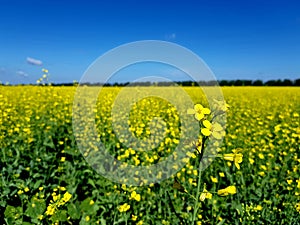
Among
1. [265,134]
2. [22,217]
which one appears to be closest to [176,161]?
[22,217]

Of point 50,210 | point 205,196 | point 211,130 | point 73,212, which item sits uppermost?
point 211,130

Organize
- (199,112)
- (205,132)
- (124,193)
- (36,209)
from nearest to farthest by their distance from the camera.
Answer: (205,132) < (199,112) < (36,209) < (124,193)

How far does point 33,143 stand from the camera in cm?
432

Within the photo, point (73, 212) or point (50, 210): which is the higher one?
point (50, 210)

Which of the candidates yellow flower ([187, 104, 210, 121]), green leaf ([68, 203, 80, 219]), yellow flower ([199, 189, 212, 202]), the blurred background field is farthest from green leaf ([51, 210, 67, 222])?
yellow flower ([187, 104, 210, 121])

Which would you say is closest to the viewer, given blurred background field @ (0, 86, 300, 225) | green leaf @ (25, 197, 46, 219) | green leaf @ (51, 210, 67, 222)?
green leaf @ (51, 210, 67, 222)

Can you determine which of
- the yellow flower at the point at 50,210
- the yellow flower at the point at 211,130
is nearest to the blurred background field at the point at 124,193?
the yellow flower at the point at 50,210

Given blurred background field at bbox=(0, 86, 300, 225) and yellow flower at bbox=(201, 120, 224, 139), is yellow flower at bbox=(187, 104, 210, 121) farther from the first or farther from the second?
blurred background field at bbox=(0, 86, 300, 225)

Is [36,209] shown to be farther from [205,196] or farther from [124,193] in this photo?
[205,196]

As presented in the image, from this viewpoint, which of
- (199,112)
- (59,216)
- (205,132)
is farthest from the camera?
(59,216)

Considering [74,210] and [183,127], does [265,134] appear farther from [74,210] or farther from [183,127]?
[74,210]

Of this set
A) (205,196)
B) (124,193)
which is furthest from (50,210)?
(205,196)

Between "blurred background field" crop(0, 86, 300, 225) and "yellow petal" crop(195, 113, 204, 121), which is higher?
"yellow petal" crop(195, 113, 204, 121)

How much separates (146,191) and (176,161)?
937 mm
